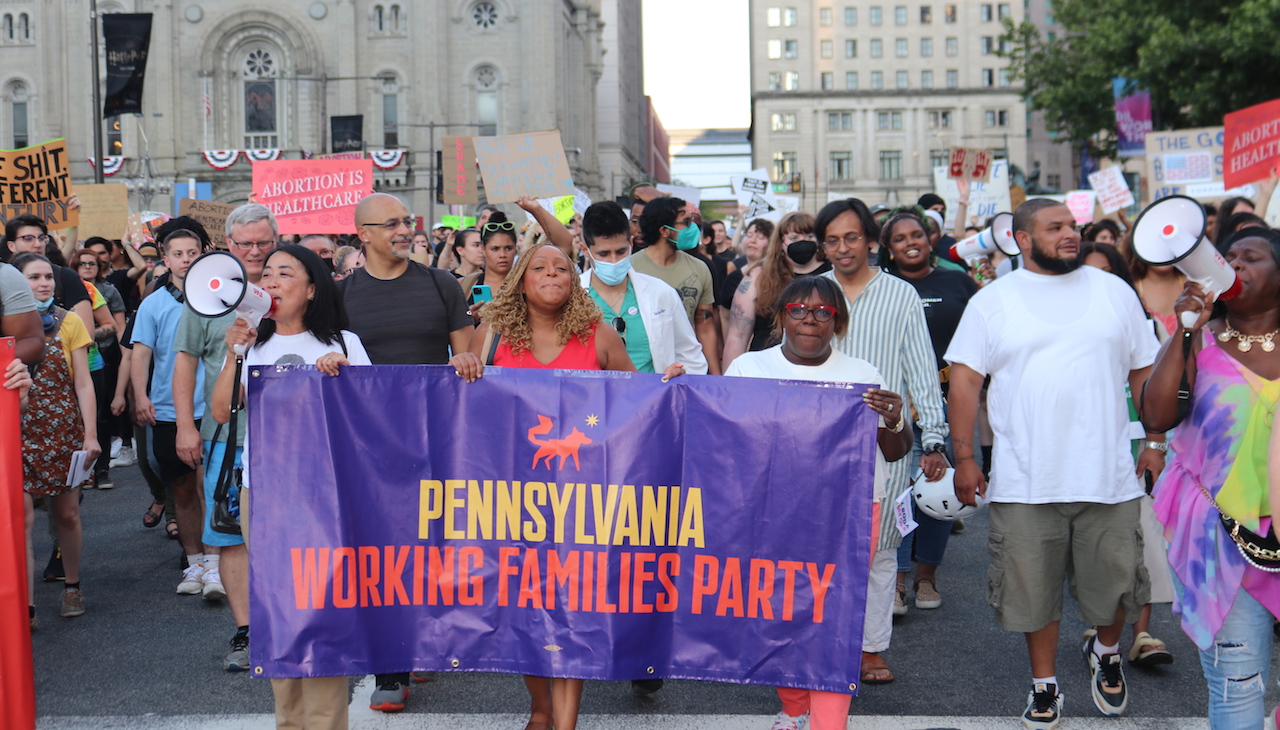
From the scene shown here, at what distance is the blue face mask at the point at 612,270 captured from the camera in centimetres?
553

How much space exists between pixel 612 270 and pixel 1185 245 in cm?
267

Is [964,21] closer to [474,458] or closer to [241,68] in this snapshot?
[241,68]

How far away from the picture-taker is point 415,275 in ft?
17.6

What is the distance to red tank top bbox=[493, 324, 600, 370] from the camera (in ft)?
14.5

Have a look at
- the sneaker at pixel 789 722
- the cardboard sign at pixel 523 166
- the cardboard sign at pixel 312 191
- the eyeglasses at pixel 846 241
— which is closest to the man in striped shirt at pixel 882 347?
the eyeglasses at pixel 846 241

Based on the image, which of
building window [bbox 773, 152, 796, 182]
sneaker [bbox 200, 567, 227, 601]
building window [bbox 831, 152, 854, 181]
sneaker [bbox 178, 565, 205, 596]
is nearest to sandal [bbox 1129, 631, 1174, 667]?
sneaker [bbox 200, 567, 227, 601]

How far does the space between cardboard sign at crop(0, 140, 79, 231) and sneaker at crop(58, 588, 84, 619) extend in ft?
15.4

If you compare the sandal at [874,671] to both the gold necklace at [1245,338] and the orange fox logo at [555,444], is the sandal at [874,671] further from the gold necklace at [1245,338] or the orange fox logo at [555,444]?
the gold necklace at [1245,338]

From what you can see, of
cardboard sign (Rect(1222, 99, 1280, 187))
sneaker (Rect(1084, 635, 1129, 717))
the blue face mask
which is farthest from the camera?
cardboard sign (Rect(1222, 99, 1280, 187))

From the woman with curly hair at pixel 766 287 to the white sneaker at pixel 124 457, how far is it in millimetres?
7818

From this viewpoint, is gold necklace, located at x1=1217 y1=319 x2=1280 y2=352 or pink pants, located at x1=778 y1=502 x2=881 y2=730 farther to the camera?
pink pants, located at x1=778 y1=502 x2=881 y2=730

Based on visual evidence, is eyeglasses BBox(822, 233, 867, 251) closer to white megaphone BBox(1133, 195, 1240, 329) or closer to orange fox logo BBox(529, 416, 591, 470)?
white megaphone BBox(1133, 195, 1240, 329)

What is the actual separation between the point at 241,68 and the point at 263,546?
188ft

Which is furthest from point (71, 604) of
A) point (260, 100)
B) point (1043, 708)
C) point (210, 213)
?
point (260, 100)
